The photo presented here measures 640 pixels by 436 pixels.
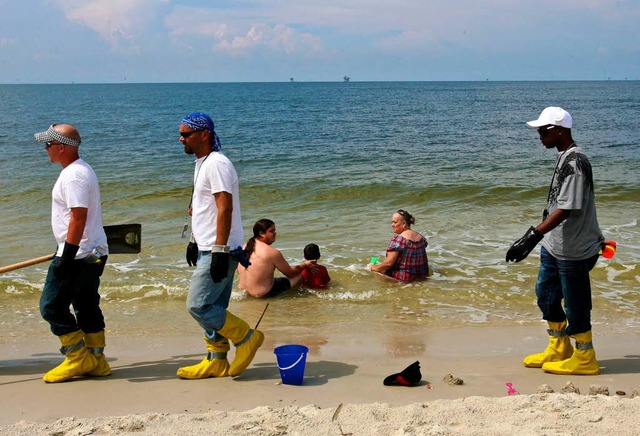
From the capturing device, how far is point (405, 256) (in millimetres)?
8609

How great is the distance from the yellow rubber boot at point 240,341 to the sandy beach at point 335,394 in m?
0.11

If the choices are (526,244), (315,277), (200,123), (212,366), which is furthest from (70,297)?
(315,277)

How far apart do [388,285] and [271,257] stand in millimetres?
1473

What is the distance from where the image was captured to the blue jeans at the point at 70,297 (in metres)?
4.73

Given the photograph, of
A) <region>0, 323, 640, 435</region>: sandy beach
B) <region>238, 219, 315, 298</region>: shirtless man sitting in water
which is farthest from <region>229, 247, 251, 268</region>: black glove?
<region>238, 219, 315, 298</region>: shirtless man sitting in water

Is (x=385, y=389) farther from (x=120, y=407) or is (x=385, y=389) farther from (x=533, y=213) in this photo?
(x=533, y=213)

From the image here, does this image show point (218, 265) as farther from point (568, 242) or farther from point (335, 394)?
point (568, 242)

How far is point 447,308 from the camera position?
24.8ft

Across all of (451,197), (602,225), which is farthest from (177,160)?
(602,225)

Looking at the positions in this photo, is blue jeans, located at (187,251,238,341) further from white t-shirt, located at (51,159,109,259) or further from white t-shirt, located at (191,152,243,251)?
white t-shirt, located at (51,159,109,259)

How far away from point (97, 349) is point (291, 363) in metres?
1.40

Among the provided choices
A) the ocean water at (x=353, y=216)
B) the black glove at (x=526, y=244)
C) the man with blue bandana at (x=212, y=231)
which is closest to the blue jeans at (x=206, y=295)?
the man with blue bandana at (x=212, y=231)

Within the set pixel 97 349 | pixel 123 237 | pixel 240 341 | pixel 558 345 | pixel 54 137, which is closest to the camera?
pixel 54 137

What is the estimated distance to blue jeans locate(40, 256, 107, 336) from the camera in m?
4.73
